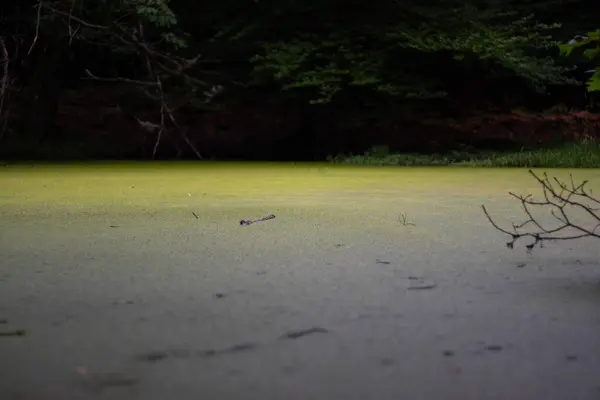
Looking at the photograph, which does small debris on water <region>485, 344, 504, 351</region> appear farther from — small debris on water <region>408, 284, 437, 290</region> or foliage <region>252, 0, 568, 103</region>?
foliage <region>252, 0, 568, 103</region>

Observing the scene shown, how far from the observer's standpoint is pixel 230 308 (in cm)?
181

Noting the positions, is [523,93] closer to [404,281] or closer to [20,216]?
[20,216]

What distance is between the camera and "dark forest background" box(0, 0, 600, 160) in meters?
9.77

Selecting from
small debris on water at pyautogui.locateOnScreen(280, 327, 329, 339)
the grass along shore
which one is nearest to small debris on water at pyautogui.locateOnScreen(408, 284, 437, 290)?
small debris on water at pyautogui.locateOnScreen(280, 327, 329, 339)

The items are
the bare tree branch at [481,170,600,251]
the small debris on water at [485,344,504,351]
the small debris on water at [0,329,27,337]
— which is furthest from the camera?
the bare tree branch at [481,170,600,251]

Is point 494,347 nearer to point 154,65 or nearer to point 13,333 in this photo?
point 13,333

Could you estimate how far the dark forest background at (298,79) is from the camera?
9.77 m

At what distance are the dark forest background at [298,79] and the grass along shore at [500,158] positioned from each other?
1.84ft

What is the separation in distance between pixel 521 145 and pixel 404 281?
Result: 8.02 m

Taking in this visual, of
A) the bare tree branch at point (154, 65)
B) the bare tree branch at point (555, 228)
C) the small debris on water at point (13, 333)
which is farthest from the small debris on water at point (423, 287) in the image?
the bare tree branch at point (154, 65)

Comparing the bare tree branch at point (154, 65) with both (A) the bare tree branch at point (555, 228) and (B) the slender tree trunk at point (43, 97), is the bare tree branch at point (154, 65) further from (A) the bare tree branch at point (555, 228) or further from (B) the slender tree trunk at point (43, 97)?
(A) the bare tree branch at point (555, 228)

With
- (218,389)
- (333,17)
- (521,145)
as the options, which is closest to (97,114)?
(333,17)

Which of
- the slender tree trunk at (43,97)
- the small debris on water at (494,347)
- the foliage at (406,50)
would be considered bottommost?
the small debris on water at (494,347)

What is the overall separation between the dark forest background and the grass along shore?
560mm
